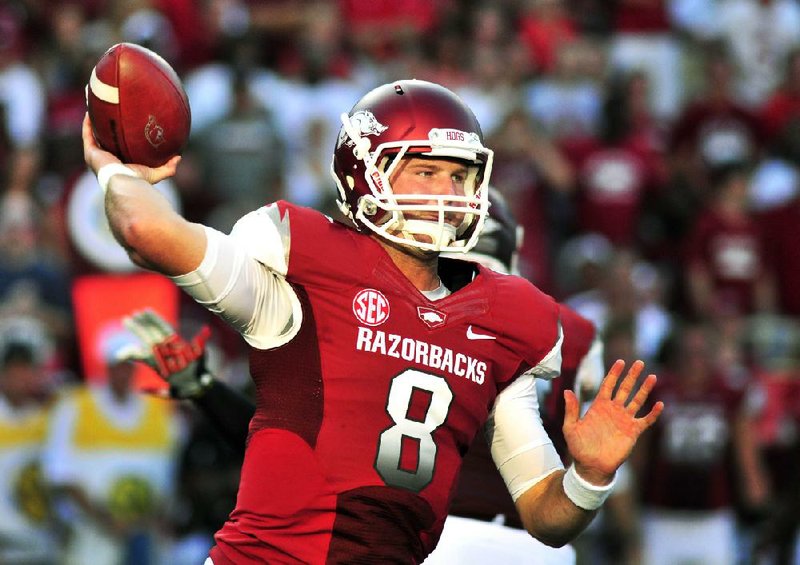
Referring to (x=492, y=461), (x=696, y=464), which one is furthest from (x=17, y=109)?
(x=492, y=461)

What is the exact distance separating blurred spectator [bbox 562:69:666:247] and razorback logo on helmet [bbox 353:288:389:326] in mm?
6932

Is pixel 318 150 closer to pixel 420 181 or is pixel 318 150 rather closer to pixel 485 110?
pixel 485 110

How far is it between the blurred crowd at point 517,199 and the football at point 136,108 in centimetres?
445

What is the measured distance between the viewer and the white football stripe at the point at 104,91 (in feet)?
11.1

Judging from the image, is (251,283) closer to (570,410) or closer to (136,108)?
(136,108)

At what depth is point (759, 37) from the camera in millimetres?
11891

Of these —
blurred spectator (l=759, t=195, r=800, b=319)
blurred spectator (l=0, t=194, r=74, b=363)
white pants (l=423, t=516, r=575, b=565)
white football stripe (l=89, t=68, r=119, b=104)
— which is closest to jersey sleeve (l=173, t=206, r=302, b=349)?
white football stripe (l=89, t=68, r=119, b=104)

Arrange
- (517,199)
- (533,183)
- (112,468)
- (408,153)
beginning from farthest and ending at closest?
1. (533,183)
2. (517,199)
3. (112,468)
4. (408,153)

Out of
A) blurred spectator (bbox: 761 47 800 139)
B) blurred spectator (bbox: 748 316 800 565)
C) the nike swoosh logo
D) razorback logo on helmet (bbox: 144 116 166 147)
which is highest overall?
razorback logo on helmet (bbox: 144 116 166 147)

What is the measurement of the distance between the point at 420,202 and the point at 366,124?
0.26 meters

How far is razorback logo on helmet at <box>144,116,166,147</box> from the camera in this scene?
3365 millimetres

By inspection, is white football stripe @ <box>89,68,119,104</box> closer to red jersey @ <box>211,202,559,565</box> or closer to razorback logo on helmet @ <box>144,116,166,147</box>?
razorback logo on helmet @ <box>144,116,166,147</box>

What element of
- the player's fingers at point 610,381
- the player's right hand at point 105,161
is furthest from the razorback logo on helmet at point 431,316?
the player's right hand at point 105,161

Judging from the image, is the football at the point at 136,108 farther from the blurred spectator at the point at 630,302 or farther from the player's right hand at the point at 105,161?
the blurred spectator at the point at 630,302
